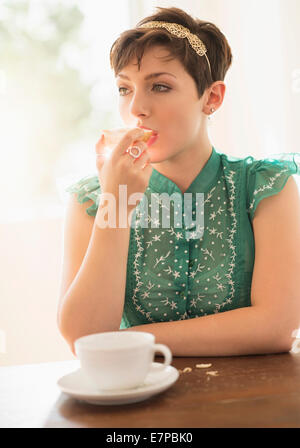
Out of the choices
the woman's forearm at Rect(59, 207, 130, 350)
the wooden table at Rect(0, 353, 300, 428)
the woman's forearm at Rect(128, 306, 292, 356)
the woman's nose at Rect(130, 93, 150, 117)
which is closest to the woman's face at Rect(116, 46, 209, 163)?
the woman's nose at Rect(130, 93, 150, 117)

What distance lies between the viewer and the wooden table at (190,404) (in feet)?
2.08

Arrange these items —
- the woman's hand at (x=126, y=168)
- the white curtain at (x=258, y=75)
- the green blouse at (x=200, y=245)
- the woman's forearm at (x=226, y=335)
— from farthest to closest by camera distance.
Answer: the white curtain at (x=258, y=75)
the green blouse at (x=200, y=245)
the woman's hand at (x=126, y=168)
the woman's forearm at (x=226, y=335)

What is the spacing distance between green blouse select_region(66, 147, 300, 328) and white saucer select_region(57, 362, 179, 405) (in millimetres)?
506

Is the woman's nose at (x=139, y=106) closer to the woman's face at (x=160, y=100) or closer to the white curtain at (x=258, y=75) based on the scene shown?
the woman's face at (x=160, y=100)

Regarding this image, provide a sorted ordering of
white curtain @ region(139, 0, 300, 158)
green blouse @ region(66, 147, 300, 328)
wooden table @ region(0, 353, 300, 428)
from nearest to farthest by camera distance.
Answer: wooden table @ region(0, 353, 300, 428) → green blouse @ region(66, 147, 300, 328) → white curtain @ region(139, 0, 300, 158)

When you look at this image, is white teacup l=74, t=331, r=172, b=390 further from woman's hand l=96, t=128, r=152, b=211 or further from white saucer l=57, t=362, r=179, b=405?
woman's hand l=96, t=128, r=152, b=211

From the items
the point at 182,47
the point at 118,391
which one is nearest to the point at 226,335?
the point at 118,391

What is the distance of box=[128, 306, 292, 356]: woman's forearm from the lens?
1032mm

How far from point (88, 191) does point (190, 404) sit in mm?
792

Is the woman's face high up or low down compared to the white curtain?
down

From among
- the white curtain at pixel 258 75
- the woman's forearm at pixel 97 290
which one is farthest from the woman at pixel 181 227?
the white curtain at pixel 258 75

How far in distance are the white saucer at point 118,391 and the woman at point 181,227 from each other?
10.9 inches

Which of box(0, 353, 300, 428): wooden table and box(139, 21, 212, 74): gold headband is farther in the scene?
box(139, 21, 212, 74): gold headband
